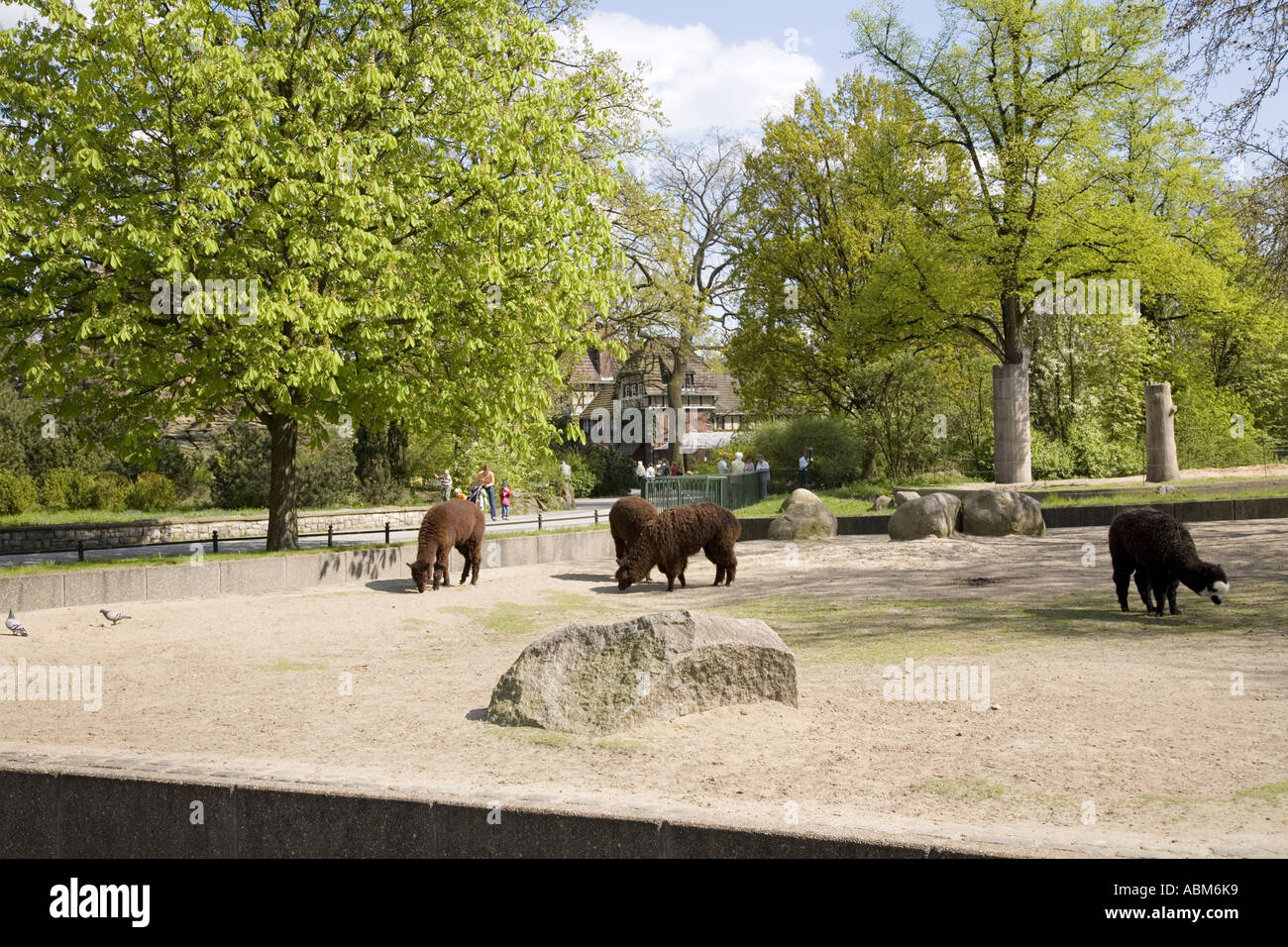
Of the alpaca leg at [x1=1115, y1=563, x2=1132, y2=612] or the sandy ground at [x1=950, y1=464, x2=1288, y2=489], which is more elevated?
the sandy ground at [x1=950, y1=464, x2=1288, y2=489]

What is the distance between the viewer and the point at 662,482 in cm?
2969

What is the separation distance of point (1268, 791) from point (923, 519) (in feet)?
58.7

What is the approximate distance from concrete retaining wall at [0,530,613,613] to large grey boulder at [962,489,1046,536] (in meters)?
9.06

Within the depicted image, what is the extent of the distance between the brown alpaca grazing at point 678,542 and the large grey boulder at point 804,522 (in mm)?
7351

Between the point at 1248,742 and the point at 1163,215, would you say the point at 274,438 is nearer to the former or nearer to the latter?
the point at 1248,742

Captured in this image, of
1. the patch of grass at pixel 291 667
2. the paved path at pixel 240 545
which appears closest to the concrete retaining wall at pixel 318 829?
the patch of grass at pixel 291 667

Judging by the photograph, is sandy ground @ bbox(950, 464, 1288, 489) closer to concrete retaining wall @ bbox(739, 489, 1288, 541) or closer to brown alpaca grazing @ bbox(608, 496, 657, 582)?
concrete retaining wall @ bbox(739, 489, 1288, 541)

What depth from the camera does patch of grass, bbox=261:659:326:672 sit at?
11.6 metres

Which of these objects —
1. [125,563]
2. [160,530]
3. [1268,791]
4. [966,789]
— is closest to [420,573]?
[125,563]

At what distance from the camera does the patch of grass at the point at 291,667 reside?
1156 centimetres

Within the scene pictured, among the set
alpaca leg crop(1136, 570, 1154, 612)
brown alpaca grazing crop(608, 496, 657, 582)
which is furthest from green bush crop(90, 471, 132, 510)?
alpaca leg crop(1136, 570, 1154, 612)

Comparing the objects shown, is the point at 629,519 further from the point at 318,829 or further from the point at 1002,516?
the point at 318,829

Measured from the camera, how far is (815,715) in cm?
858

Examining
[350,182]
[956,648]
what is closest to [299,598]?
[350,182]
